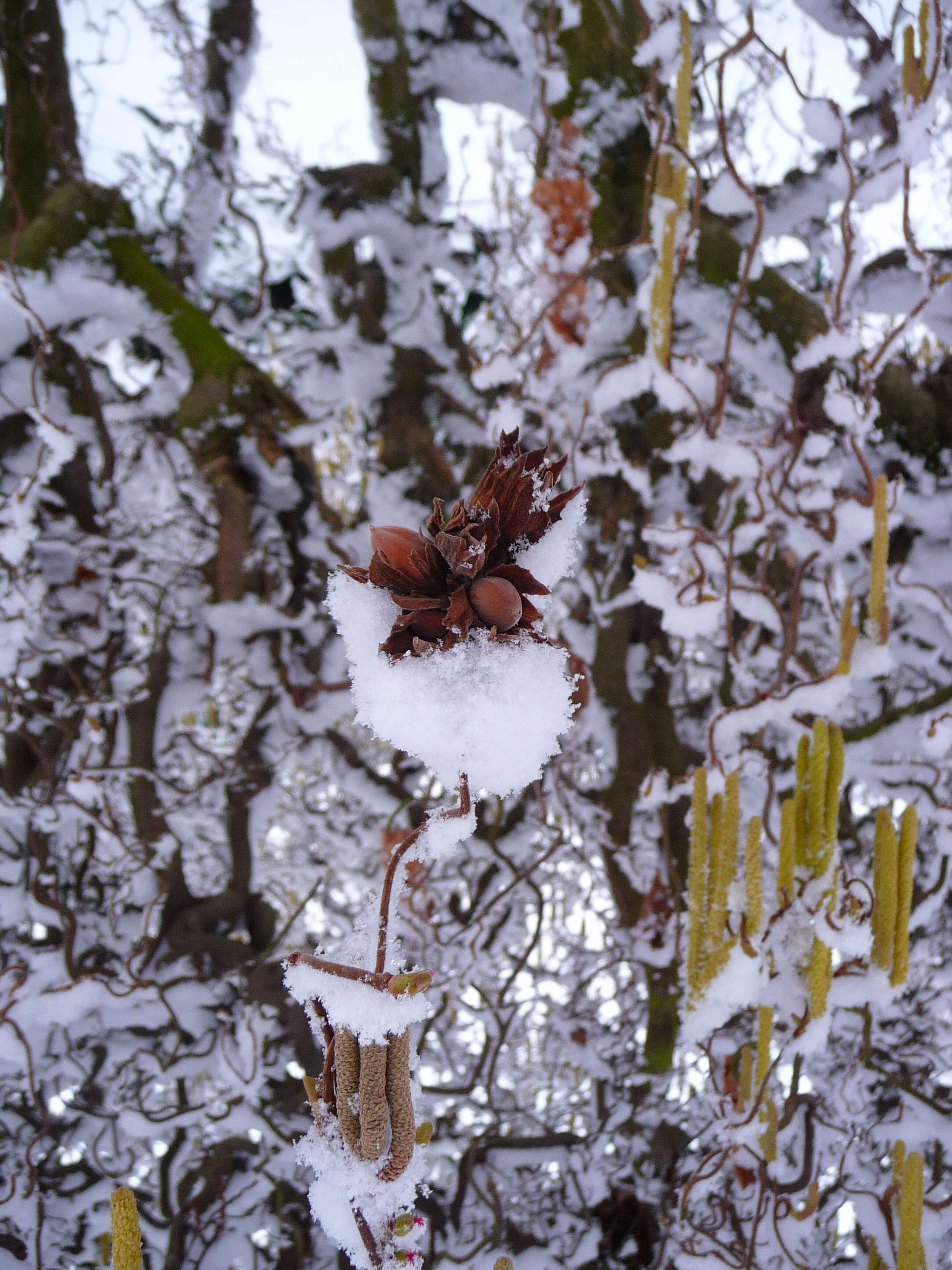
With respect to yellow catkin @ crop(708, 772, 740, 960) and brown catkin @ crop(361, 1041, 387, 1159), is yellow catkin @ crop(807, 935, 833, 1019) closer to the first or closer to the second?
yellow catkin @ crop(708, 772, 740, 960)

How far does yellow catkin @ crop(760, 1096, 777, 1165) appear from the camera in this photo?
1021mm

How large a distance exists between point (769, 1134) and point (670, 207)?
4.37 ft

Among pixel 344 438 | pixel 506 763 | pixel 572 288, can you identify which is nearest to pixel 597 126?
pixel 572 288

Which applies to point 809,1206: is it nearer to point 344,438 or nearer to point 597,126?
point 597,126

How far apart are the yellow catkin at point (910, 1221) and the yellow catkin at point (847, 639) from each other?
0.62 metres

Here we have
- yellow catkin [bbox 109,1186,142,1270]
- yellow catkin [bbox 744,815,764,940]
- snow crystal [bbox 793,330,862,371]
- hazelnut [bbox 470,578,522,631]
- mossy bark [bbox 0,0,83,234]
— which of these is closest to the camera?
hazelnut [bbox 470,578,522,631]

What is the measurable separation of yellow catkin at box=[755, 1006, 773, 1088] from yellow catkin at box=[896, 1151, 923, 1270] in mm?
203

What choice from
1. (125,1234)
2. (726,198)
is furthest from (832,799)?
(726,198)

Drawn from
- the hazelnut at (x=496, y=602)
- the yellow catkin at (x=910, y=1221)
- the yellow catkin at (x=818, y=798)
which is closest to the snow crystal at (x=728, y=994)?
the yellow catkin at (x=818, y=798)

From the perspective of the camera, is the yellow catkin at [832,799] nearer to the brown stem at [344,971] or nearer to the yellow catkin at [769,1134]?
the yellow catkin at [769,1134]

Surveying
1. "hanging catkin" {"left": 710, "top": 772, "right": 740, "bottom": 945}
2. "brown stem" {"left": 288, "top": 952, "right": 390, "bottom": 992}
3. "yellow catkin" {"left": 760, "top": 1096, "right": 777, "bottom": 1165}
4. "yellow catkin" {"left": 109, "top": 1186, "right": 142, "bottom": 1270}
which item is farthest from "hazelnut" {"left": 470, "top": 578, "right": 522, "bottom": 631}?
"yellow catkin" {"left": 760, "top": 1096, "right": 777, "bottom": 1165}

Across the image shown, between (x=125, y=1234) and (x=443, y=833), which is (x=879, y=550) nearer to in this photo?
(x=443, y=833)

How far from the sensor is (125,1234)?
0.53 meters

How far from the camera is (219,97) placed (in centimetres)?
207
